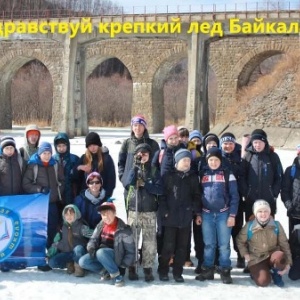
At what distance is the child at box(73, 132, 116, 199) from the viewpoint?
7.05 m

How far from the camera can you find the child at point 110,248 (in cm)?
625

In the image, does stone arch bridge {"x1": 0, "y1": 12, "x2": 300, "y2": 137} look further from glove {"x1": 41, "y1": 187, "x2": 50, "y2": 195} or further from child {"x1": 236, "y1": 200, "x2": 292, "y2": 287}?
glove {"x1": 41, "y1": 187, "x2": 50, "y2": 195}

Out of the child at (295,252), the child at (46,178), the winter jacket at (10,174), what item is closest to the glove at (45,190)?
the child at (46,178)

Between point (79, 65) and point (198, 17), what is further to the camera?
point (79, 65)

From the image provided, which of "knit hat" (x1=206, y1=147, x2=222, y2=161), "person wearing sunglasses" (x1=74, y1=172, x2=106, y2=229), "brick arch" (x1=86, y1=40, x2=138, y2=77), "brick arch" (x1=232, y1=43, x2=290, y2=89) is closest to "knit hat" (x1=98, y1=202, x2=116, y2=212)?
"person wearing sunglasses" (x1=74, y1=172, x2=106, y2=229)

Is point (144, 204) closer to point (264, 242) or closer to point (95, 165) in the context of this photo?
point (95, 165)

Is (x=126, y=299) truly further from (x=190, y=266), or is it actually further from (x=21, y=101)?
(x=21, y=101)

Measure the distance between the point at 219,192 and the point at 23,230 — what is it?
231 centimetres

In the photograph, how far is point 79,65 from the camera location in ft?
85.3

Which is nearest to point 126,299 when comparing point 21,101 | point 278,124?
point 278,124

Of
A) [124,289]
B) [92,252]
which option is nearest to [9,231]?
[92,252]

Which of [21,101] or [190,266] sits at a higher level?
[21,101]

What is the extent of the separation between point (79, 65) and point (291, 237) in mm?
20583

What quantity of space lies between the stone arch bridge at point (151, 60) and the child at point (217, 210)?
52.9 feet
